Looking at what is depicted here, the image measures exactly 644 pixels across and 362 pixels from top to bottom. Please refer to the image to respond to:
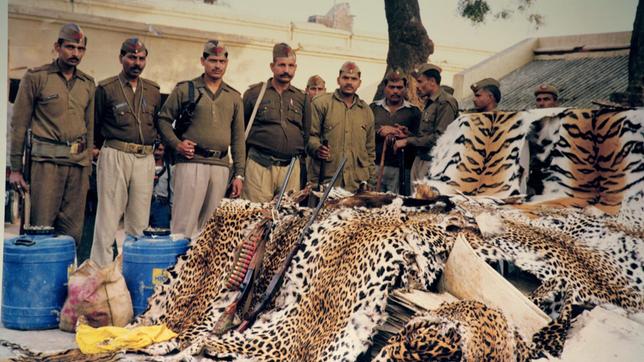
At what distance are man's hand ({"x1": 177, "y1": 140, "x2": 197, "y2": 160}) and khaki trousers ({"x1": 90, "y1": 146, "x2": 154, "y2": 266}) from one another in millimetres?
283

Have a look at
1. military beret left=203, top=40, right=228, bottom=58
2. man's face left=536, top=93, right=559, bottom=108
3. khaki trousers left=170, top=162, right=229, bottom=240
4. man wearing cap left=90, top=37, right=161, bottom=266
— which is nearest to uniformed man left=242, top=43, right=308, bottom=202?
khaki trousers left=170, top=162, right=229, bottom=240

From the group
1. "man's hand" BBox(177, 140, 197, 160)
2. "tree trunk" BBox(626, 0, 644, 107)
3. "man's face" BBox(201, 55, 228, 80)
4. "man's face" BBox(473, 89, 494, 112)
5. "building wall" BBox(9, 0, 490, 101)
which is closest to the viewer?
"tree trunk" BBox(626, 0, 644, 107)

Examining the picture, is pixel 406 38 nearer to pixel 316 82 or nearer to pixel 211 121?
pixel 316 82

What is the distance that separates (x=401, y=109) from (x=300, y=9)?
1.16 m

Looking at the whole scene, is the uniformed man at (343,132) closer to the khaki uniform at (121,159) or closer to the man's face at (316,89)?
the man's face at (316,89)

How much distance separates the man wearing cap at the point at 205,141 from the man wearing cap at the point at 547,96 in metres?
2.38

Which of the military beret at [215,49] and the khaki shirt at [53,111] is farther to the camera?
the military beret at [215,49]

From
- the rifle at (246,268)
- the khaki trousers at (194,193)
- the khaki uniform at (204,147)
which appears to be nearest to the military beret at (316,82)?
the khaki uniform at (204,147)

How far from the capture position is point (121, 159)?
19.1 feet

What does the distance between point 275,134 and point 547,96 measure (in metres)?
2.22

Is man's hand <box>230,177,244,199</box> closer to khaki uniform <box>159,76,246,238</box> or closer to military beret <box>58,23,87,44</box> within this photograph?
khaki uniform <box>159,76,246,238</box>

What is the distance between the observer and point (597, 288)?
3926mm

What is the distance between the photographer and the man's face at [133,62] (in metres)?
5.88

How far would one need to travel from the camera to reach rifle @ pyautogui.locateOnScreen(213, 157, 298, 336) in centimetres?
436
